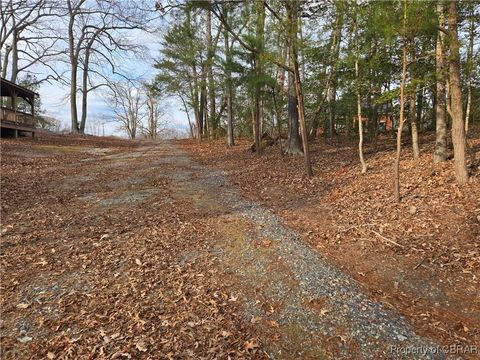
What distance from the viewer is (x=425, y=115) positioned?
16797 mm

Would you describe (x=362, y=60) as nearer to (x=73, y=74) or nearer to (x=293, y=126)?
(x=293, y=126)

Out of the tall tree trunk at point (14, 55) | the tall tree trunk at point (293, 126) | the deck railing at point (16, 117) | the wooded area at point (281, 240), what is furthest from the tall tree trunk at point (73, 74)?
the tall tree trunk at point (293, 126)

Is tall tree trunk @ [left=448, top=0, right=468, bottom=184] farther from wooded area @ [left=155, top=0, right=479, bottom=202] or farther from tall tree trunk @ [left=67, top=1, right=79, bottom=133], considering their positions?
tall tree trunk @ [left=67, top=1, right=79, bottom=133]

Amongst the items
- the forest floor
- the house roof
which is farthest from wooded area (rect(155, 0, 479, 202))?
the house roof

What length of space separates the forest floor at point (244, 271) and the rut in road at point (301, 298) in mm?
17

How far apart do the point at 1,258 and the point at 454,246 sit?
650cm

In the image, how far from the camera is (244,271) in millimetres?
4164

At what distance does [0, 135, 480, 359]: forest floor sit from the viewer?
292 centimetres

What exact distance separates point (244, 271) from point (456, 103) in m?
5.17

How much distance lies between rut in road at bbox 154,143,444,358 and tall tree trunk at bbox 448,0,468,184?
3.49 metres

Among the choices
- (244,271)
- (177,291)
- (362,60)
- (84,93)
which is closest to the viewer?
(177,291)

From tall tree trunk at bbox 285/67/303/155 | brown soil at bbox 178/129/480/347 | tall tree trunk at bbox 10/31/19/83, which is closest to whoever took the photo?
brown soil at bbox 178/129/480/347

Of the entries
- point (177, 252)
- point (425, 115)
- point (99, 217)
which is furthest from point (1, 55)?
point (425, 115)

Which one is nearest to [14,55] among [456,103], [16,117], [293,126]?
[16,117]
